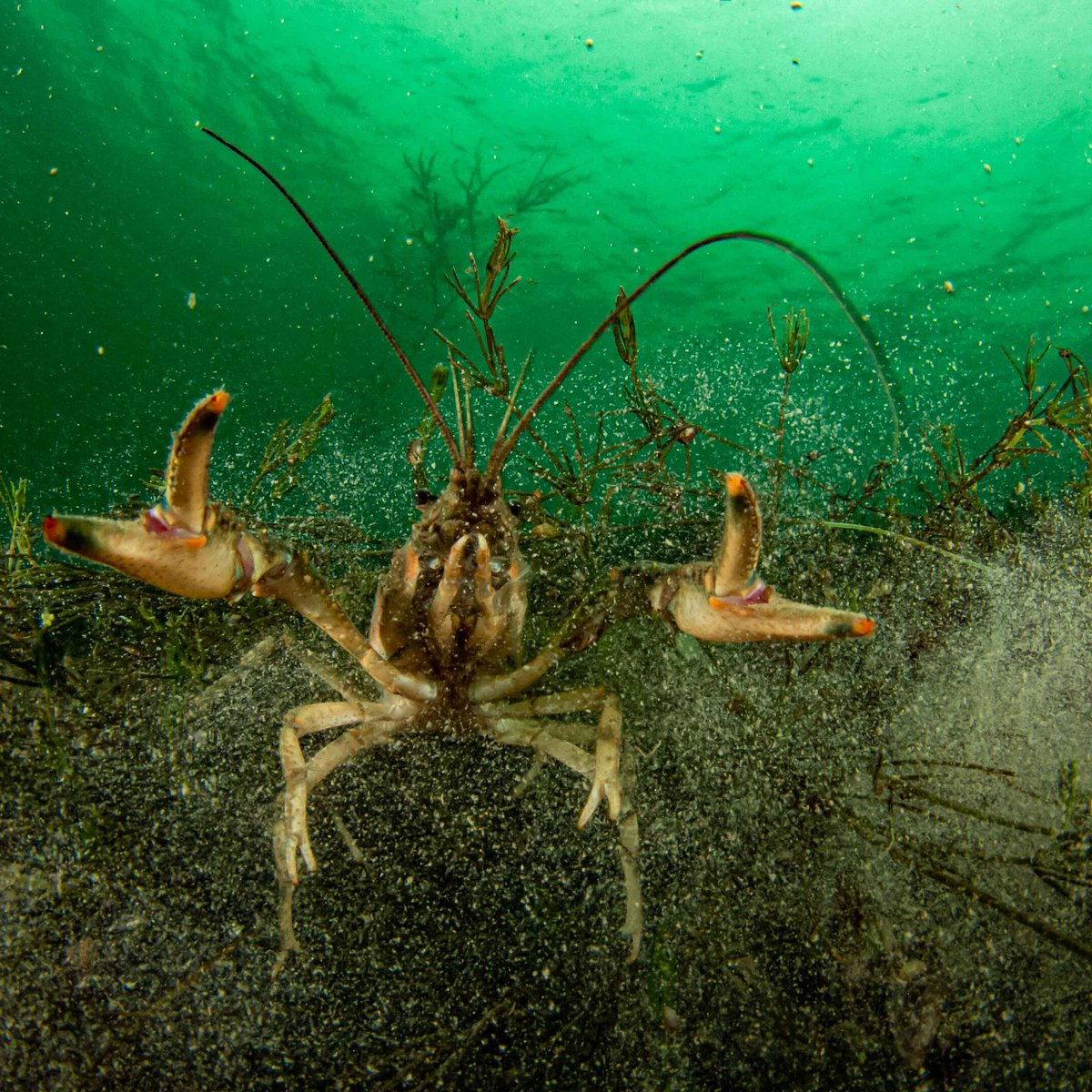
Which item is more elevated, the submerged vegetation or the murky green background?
the murky green background

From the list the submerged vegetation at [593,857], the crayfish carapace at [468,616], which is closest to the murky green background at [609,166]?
the submerged vegetation at [593,857]

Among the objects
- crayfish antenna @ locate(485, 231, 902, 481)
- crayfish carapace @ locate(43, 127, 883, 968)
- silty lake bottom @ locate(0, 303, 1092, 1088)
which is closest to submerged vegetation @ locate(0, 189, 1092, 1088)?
silty lake bottom @ locate(0, 303, 1092, 1088)

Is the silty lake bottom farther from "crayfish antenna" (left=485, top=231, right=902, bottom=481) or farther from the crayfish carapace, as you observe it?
"crayfish antenna" (left=485, top=231, right=902, bottom=481)

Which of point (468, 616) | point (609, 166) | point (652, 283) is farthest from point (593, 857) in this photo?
point (609, 166)

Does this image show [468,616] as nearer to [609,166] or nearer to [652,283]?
[652,283]

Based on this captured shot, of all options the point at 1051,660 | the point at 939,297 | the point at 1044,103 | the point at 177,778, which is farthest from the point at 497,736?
the point at 939,297

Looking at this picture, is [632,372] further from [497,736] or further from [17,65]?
[17,65]

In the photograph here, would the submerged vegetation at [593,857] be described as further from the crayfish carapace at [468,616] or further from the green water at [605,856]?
the crayfish carapace at [468,616]
